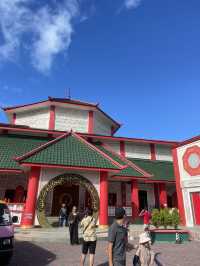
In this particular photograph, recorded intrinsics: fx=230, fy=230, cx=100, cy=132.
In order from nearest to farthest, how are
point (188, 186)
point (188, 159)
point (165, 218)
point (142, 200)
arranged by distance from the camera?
point (165, 218), point (188, 186), point (188, 159), point (142, 200)

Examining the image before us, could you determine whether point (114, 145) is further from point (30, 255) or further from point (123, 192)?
point (30, 255)

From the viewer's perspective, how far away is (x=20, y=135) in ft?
66.9

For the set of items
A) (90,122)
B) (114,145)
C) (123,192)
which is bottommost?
(123,192)

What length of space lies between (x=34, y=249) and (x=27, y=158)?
18.6 feet

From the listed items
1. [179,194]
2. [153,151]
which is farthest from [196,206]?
[153,151]

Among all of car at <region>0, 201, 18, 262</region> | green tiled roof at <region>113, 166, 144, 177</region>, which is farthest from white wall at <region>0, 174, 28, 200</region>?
car at <region>0, 201, 18, 262</region>

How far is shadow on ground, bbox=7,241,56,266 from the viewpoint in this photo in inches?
282

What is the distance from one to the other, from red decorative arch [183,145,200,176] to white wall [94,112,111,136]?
908 cm

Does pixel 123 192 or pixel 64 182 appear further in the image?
pixel 123 192

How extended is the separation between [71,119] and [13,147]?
677 centimetres

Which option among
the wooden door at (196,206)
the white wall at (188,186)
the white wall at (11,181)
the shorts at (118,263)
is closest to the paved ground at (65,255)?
the shorts at (118,263)

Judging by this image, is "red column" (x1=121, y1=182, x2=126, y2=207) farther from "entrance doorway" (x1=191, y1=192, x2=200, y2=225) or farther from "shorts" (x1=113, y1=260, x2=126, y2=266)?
"shorts" (x1=113, y1=260, x2=126, y2=266)

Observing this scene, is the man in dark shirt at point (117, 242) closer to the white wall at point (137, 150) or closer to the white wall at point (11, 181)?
the white wall at point (11, 181)

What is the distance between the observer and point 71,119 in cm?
2283
